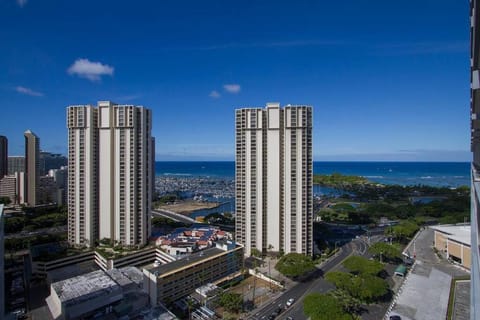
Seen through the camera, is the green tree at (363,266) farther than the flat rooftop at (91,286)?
Yes

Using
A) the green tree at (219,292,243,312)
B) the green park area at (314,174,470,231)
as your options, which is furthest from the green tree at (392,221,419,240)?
the green tree at (219,292,243,312)

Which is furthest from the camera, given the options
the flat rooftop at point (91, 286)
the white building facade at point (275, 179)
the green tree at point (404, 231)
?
the green tree at point (404, 231)

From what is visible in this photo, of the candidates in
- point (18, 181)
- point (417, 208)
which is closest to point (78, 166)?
point (18, 181)

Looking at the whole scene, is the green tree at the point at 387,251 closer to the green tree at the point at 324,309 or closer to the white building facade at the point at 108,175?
the green tree at the point at 324,309

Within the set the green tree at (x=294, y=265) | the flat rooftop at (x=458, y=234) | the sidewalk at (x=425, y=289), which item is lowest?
the sidewalk at (x=425, y=289)

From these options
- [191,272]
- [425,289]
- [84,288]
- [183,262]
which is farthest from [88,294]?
[425,289]

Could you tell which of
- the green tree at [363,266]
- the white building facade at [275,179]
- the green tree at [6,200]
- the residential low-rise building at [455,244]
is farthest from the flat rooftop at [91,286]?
the green tree at [6,200]
